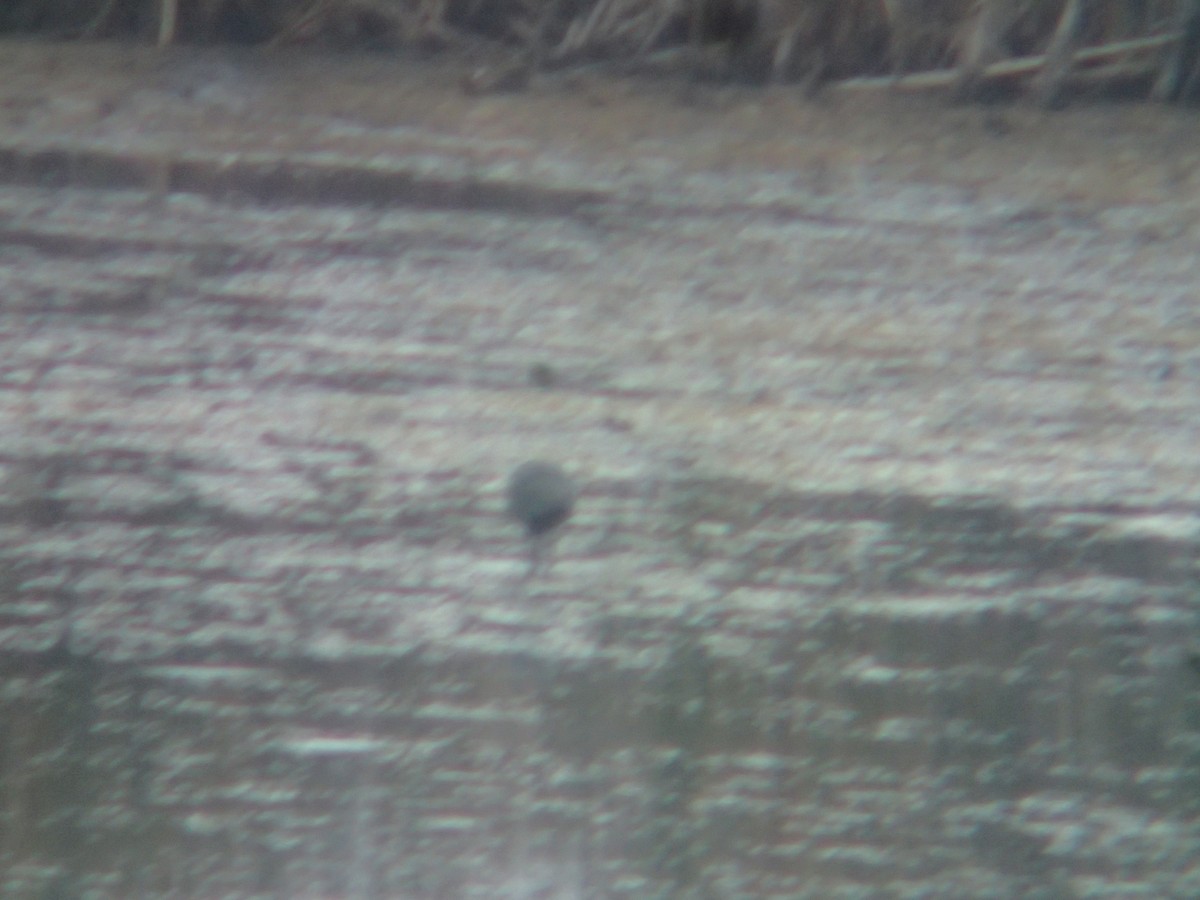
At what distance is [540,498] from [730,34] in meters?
0.47

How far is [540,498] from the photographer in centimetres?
143

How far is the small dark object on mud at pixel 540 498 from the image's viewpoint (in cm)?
144

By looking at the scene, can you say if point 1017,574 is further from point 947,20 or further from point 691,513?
point 947,20

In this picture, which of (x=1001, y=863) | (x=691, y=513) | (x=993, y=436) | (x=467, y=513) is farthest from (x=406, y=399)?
(x=1001, y=863)

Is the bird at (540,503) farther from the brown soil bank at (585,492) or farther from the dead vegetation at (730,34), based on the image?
the dead vegetation at (730,34)

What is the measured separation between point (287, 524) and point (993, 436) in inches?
21.0

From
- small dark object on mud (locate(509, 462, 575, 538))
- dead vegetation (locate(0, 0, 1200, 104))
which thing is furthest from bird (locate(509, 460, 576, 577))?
A: dead vegetation (locate(0, 0, 1200, 104))

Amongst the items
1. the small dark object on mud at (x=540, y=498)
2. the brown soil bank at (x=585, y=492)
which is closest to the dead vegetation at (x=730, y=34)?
the brown soil bank at (x=585, y=492)

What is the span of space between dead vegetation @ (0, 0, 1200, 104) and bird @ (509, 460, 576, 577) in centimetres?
39

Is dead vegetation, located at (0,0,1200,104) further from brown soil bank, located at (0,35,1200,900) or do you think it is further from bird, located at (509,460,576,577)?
bird, located at (509,460,576,577)

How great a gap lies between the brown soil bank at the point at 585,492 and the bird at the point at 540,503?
1 centimetres

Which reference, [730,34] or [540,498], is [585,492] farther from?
[730,34]

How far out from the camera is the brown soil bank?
4.54ft

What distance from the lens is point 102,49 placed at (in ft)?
5.36
